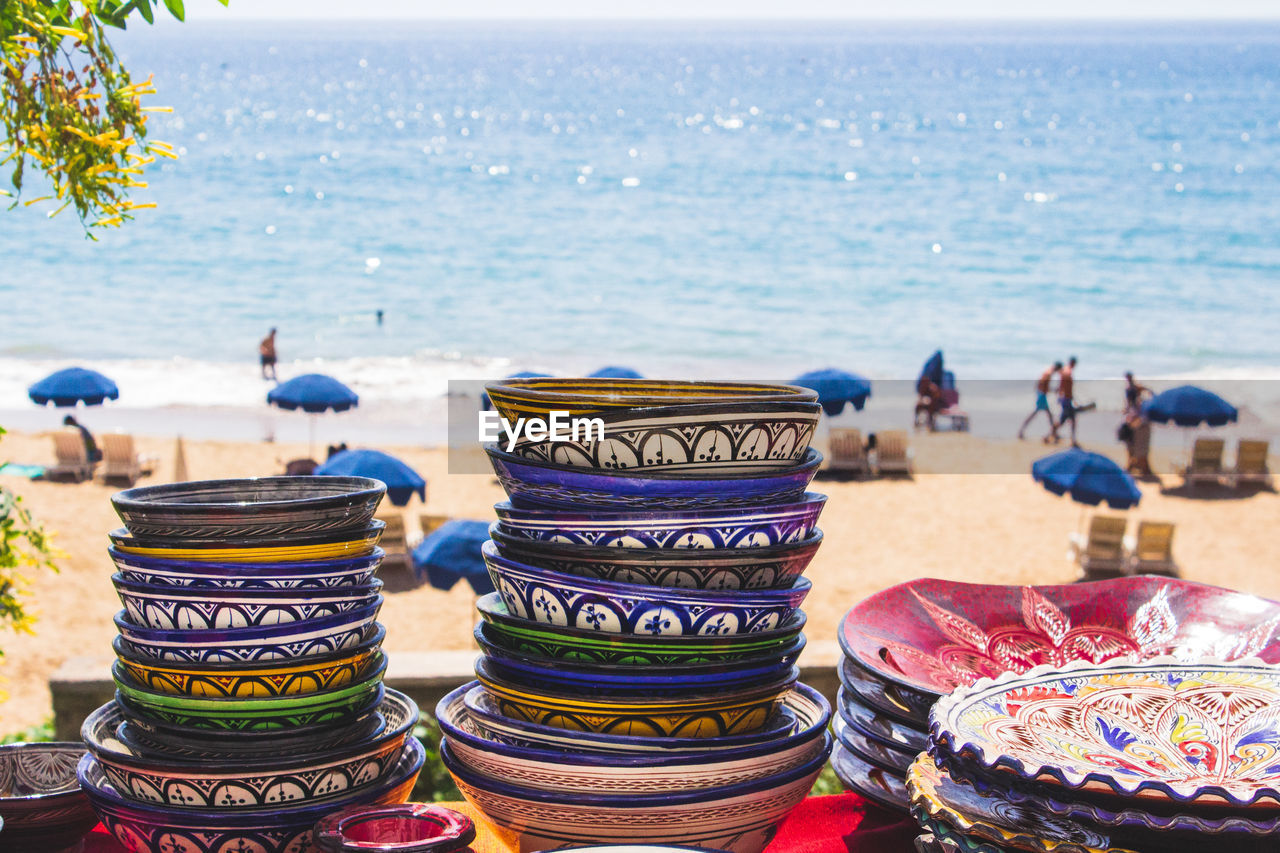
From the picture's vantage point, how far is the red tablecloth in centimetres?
178

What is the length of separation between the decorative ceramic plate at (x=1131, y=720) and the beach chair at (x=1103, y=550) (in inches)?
537

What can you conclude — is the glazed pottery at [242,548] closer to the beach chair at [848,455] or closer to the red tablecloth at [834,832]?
the red tablecloth at [834,832]

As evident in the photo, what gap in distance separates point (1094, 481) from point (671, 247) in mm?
31924

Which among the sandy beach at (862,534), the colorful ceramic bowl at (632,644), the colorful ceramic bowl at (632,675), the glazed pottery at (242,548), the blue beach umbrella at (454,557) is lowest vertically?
the sandy beach at (862,534)

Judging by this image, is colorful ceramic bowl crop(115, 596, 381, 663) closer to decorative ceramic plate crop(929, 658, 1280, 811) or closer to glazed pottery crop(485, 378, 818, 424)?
glazed pottery crop(485, 378, 818, 424)

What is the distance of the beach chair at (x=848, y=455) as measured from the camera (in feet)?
64.3

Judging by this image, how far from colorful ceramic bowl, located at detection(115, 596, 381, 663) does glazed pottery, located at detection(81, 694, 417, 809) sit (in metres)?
0.13

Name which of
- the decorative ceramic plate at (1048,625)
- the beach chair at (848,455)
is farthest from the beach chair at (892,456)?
the decorative ceramic plate at (1048,625)

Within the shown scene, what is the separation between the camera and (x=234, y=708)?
5.15 ft

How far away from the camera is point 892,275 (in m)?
41.3

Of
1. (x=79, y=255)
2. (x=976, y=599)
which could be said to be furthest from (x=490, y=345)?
(x=976, y=599)

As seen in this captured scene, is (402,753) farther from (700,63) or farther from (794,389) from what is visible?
(700,63)

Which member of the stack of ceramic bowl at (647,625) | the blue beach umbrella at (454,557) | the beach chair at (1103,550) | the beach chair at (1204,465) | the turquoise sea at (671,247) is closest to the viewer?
the stack of ceramic bowl at (647,625)

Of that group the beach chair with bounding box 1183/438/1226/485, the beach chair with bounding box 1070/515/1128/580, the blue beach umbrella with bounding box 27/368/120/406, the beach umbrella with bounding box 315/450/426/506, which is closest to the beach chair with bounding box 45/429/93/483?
the blue beach umbrella with bounding box 27/368/120/406
